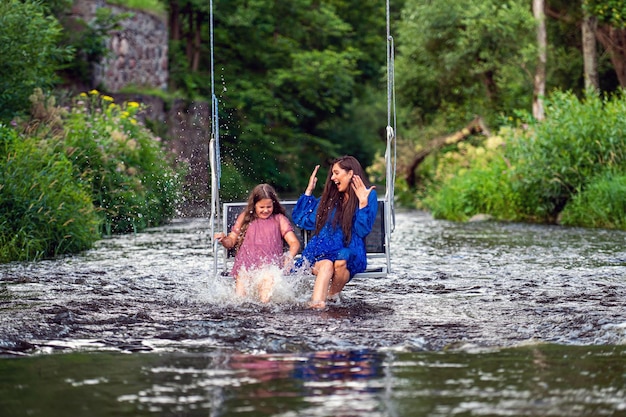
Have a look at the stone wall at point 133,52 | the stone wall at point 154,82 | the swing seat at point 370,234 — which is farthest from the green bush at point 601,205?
the stone wall at point 133,52

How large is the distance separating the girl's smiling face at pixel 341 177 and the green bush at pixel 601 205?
42.5ft

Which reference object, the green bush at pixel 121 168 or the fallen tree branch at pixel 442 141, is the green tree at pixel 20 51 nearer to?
the green bush at pixel 121 168

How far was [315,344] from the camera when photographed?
7832 millimetres

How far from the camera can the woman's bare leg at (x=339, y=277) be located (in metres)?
10.2

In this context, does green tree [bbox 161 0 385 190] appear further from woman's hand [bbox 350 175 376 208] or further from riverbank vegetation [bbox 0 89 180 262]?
woman's hand [bbox 350 175 376 208]

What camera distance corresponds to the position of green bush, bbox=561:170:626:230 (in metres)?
22.7

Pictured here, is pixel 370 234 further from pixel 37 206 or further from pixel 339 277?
pixel 37 206

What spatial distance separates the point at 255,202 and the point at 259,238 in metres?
0.31

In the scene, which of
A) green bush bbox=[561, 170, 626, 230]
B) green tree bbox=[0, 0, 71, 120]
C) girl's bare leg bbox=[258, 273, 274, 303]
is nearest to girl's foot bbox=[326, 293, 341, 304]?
girl's bare leg bbox=[258, 273, 274, 303]

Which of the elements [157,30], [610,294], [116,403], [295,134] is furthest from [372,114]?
[116,403]

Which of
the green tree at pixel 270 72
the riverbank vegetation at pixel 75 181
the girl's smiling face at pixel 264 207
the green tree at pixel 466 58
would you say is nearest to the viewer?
the girl's smiling face at pixel 264 207

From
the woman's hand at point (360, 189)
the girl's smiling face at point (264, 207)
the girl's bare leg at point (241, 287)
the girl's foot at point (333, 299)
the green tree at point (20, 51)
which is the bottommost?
the girl's foot at point (333, 299)

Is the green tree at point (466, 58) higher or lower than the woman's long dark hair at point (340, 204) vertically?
higher

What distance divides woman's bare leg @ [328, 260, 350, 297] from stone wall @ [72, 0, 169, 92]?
67.9 feet
